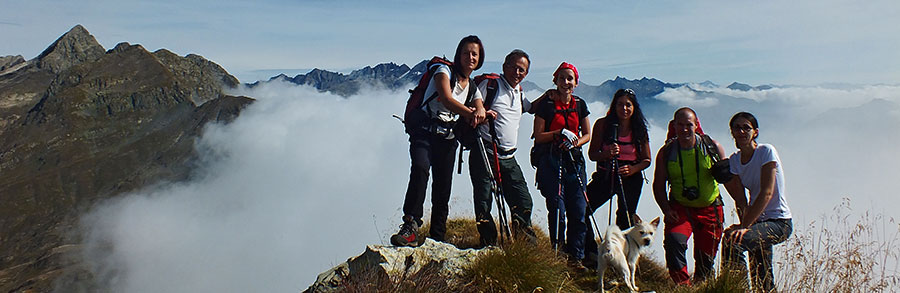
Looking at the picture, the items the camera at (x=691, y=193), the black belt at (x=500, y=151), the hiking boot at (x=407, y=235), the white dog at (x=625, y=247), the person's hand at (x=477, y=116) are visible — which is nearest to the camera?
the white dog at (x=625, y=247)

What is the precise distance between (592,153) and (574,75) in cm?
100

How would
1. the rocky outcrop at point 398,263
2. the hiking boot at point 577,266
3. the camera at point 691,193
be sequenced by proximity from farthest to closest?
the hiking boot at point 577,266 → the camera at point 691,193 → the rocky outcrop at point 398,263

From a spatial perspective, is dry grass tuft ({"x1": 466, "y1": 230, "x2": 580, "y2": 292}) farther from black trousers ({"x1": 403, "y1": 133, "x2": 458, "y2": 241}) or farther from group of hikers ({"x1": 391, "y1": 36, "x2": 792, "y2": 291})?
black trousers ({"x1": 403, "y1": 133, "x2": 458, "y2": 241})

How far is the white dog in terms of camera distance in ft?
16.9

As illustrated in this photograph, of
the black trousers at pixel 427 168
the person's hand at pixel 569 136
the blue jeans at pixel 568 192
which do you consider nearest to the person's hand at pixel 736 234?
the blue jeans at pixel 568 192

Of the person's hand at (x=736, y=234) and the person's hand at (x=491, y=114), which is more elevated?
the person's hand at (x=491, y=114)

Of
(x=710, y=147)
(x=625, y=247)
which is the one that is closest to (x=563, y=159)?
(x=625, y=247)

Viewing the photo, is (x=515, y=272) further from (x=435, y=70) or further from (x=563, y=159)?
(x=435, y=70)

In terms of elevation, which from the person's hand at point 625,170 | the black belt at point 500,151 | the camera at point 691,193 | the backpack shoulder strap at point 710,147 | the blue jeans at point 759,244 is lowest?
the blue jeans at point 759,244

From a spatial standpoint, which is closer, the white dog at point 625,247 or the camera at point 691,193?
the white dog at point 625,247

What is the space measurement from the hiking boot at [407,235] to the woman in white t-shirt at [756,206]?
3.27 metres

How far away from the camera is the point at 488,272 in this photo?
5.12 metres

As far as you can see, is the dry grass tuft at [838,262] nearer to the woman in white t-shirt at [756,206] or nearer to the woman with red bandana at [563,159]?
the woman in white t-shirt at [756,206]

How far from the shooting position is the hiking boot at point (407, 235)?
616 cm
